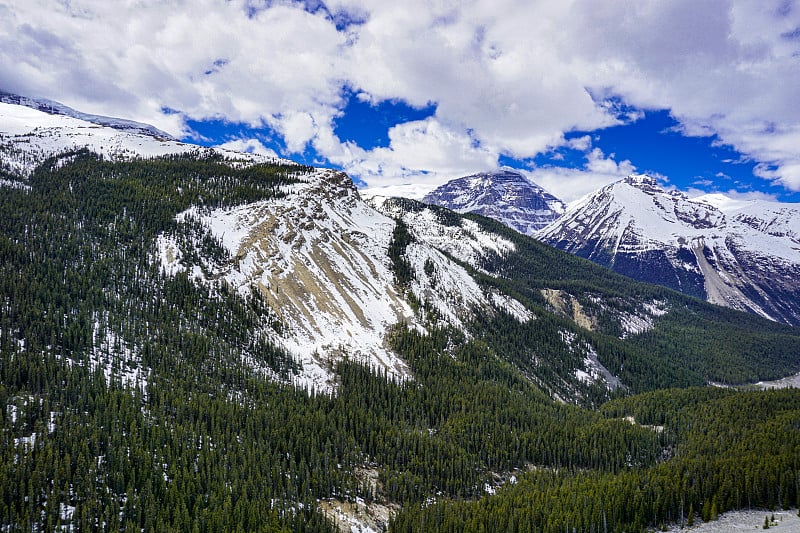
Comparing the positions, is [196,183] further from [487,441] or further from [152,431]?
[487,441]

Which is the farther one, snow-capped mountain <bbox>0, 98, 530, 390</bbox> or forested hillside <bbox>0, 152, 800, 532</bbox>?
snow-capped mountain <bbox>0, 98, 530, 390</bbox>

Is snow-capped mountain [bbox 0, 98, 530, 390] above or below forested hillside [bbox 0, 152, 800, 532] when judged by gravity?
above

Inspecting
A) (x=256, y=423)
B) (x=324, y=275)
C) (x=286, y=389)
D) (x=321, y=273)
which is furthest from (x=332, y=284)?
(x=256, y=423)

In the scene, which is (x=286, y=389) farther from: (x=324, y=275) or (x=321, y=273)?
(x=321, y=273)

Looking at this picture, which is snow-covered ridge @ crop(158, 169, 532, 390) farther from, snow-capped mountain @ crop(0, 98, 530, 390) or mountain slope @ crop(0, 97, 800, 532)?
mountain slope @ crop(0, 97, 800, 532)

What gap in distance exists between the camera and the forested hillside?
62.8 m

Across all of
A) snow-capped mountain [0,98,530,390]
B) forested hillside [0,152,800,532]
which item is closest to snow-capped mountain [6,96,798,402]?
snow-capped mountain [0,98,530,390]

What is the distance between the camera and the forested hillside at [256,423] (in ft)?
206

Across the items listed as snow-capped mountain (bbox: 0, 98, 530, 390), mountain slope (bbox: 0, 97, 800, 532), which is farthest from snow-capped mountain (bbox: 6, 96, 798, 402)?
mountain slope (bbox: 0, 97, 800, 532)

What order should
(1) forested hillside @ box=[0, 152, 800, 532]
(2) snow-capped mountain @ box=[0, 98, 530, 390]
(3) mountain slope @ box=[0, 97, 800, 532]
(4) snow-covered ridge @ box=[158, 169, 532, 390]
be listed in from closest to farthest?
(1) forested hillside @ box=[0, 152, 800, 532] < (3) mountain slope @ box=[0, 97, 800, 532] < (4) snow-covered ridge @ box=[158, 169, 532, 390] < (2) snow-capped mountain @ box=[0, 98, 530, 390]

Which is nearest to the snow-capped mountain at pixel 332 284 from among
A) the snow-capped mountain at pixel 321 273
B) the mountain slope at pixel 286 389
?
the snow-capped mountain at pixel 321 273

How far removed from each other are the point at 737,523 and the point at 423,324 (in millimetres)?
93832

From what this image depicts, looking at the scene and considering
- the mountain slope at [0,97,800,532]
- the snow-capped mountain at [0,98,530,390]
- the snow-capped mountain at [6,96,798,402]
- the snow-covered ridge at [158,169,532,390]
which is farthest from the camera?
the snow-capped mountain at [0,98,530,390]

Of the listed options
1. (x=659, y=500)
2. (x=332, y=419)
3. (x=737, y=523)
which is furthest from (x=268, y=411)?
(x=737, y=523)
